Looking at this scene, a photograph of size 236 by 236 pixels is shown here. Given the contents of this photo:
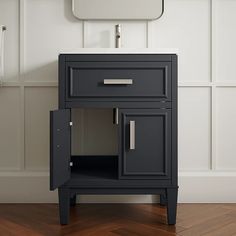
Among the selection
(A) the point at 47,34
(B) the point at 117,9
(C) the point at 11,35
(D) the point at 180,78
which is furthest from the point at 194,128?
(C) the point at 11,35

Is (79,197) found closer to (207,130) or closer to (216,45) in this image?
(207,130)

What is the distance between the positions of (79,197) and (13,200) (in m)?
0.42

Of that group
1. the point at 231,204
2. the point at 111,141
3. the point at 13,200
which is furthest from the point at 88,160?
the point at 231,204

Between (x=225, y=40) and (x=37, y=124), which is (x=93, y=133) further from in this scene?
(x=225, y=40)

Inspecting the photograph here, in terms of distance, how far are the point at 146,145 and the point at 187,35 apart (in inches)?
35.2

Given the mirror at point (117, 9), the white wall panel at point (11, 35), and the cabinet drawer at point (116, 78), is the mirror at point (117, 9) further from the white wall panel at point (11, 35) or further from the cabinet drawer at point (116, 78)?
the cabinet drawer at point (116, 78)

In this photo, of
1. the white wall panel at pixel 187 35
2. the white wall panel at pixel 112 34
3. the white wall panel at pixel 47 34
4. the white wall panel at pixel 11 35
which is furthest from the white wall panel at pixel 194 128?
the white wall panel at pixel 11 35

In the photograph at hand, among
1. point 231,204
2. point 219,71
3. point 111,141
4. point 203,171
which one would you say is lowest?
point 231,204

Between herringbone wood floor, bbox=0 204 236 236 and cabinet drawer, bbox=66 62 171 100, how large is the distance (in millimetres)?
669

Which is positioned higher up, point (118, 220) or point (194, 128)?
point (194, 128)

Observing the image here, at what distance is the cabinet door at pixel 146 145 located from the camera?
1.86 meters

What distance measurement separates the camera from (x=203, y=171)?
2350 millimetres

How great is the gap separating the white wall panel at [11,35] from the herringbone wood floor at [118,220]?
0.87m

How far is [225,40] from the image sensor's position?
2.35m
